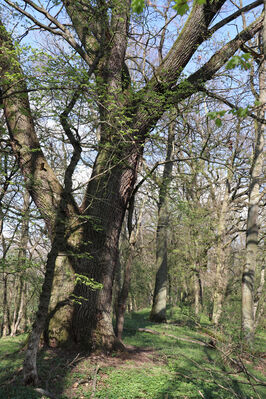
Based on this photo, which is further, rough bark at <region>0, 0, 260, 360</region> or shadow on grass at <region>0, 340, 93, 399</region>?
rough bark at <region>0, 0, 260, 360</region>

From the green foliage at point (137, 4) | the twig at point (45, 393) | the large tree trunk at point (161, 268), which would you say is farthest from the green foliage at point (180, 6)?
the large tree trunk at point (161, 268)

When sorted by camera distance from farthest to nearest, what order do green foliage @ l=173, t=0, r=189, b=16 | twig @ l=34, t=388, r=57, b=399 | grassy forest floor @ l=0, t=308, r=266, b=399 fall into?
grassy forest floor @ l=0, t=308, r=266, b=399
twig @ l=34, t=388, r=57, b=399
green foliage @ l=173, t=0, r=189, b=16

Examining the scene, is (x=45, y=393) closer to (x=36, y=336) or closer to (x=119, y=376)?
(x=36, y=336)

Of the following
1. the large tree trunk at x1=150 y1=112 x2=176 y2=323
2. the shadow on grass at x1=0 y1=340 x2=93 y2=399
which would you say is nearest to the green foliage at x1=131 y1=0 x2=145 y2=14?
the shadow on grass at x1=0 y1=340 x2=93 y2=399

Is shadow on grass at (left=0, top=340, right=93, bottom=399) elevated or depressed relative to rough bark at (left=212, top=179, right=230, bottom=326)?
depressed

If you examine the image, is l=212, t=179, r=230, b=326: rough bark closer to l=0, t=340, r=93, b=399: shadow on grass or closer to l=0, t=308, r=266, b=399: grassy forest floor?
l=0, t=308, r=266, b=399: grassy forest floor

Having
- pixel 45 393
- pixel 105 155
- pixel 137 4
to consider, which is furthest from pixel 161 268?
pixel 137 4

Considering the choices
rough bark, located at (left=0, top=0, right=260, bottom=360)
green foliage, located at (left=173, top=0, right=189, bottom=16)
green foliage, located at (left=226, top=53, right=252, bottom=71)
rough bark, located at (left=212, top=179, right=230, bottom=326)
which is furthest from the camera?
rough bark, located at (left=212, top=179, right=230, bottom=326)

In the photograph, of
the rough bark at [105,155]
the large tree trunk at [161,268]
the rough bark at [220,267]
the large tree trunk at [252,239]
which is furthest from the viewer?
the large tree trunk at [161,268]

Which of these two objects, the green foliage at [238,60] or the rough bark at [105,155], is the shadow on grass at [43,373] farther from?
the green foliage at [238,60]

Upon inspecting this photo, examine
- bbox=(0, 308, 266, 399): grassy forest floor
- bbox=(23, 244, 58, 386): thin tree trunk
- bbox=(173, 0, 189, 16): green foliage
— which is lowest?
bbox=(0, 308, 266, 399): grassy forest floor

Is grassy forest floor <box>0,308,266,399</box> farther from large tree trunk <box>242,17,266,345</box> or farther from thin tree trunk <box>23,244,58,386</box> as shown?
large tree trunk <box>242,17,266,345</box>

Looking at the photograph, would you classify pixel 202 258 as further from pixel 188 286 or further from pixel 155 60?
pixel 155 60

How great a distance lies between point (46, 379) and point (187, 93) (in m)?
6.31
